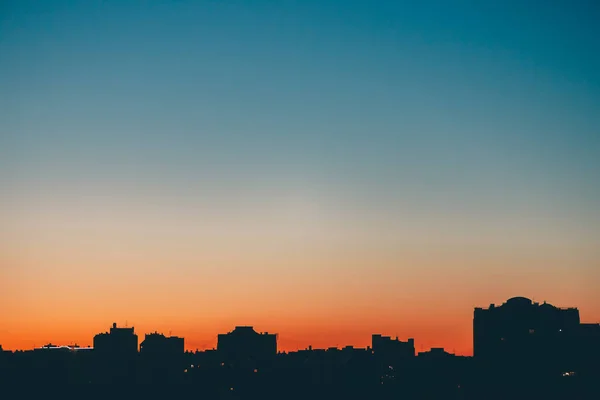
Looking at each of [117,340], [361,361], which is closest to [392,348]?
[361,361]

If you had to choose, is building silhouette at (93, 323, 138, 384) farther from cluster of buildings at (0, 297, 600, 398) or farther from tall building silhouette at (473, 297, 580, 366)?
tall building silhouette at (473, 297, 580, 366)

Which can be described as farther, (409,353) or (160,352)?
(409,353)

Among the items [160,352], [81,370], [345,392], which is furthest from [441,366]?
[81,370]

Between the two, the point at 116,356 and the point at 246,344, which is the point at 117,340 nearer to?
the point at 116,356

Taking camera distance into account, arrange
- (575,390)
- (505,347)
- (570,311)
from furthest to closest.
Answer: (570,311)
(505,347)
(575,390)

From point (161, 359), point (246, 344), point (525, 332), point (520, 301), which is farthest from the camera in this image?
point (246, 344)

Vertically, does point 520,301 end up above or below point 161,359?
above

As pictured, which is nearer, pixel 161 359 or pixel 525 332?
pixel 161 359

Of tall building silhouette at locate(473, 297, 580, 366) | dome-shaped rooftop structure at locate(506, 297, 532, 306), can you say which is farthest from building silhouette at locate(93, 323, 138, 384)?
dome-shaped rooftop structure at locate(506, 297, 532, 306)

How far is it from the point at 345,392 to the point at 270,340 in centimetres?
3164

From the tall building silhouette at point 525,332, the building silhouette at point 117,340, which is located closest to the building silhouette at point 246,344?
the building silhouette at point 117,340

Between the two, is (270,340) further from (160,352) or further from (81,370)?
(81,370)

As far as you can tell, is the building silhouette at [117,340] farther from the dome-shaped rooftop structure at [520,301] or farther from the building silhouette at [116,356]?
Result: the dome-shaped rooftop structure at [520,301]

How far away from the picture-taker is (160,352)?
443 ft
